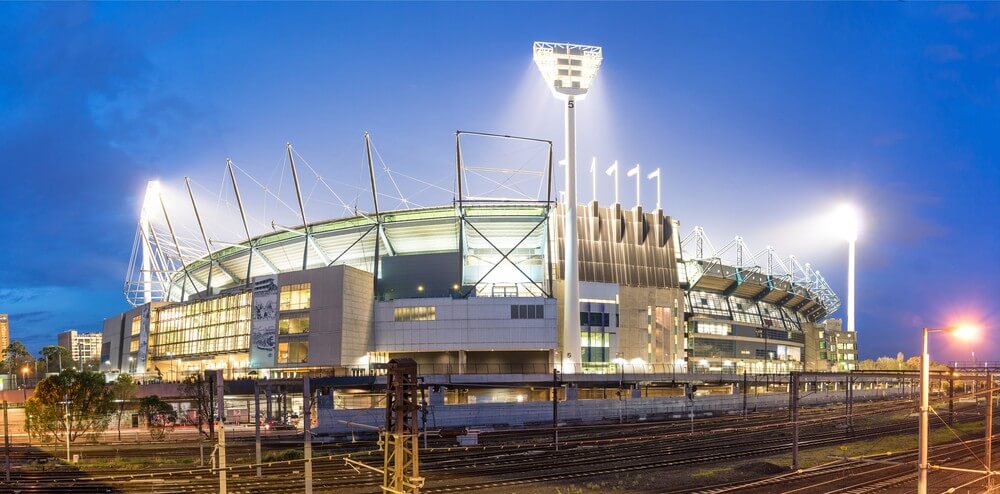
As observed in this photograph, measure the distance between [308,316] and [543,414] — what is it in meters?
40.0

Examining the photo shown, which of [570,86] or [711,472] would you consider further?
[570,86]

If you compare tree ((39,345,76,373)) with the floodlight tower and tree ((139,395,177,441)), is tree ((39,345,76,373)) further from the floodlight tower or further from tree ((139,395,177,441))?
the floodlight tower

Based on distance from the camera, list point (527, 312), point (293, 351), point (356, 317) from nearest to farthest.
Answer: point (293, 351) < point (356, 317) < point (527, 312)

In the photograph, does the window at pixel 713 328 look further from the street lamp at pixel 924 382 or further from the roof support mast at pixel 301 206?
the street lamp at pixel 924 382

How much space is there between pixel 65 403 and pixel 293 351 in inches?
1591

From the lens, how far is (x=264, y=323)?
331 ft

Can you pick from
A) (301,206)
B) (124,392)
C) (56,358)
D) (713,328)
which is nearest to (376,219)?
(301,206)

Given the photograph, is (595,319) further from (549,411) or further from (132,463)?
(132,463)

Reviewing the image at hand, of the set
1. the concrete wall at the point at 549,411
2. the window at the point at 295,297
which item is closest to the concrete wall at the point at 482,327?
the window at the point at 295,297

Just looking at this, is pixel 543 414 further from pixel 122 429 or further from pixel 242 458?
pixel 122 429

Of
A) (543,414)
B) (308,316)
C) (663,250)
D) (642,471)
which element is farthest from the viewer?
(663,250)

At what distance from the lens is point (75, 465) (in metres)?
49.8

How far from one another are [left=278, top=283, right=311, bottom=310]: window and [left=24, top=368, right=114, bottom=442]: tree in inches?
1452

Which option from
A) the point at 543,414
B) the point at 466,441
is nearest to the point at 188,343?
the point at 543,414
